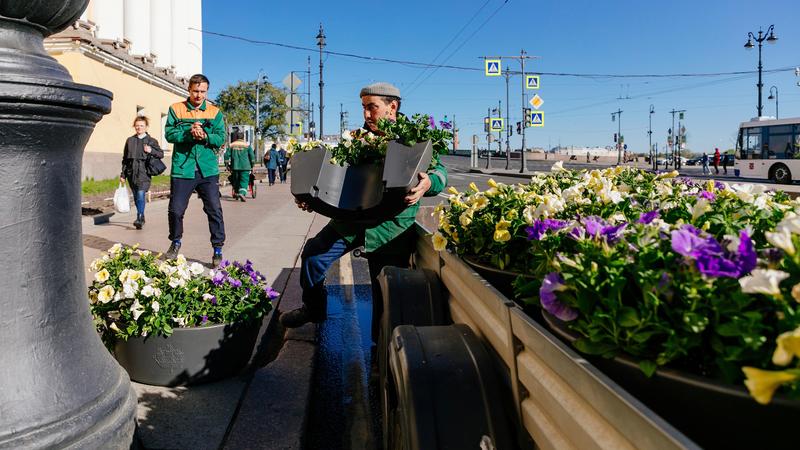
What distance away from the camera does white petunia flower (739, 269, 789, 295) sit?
1.04m

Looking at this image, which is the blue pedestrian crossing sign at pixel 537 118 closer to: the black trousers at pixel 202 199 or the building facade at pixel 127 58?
the building facade at pixel 127 58

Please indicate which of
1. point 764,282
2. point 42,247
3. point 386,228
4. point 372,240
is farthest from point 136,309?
point 764,282

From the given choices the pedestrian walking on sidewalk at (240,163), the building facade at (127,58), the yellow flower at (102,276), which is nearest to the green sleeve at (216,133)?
the yellow flower at (102,276)

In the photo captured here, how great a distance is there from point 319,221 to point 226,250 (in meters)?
4.58

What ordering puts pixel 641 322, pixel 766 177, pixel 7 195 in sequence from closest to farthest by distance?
pixel 641 322 < pixel 7 195 < pixel 766 177

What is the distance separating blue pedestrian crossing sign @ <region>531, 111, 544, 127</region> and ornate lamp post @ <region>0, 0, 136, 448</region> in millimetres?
34764

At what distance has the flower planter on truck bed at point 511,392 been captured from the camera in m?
1.09

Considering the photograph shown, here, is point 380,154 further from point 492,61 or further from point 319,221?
point 492,61

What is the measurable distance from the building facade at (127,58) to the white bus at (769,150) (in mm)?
26701

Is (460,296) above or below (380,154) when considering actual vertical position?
below

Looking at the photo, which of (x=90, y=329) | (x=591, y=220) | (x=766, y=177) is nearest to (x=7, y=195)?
(x=90, y=329)

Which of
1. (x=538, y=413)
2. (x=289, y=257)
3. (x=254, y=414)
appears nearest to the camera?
(x=538, y=413)

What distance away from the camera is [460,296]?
2.44 meters

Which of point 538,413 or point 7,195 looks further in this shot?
point 7,195
